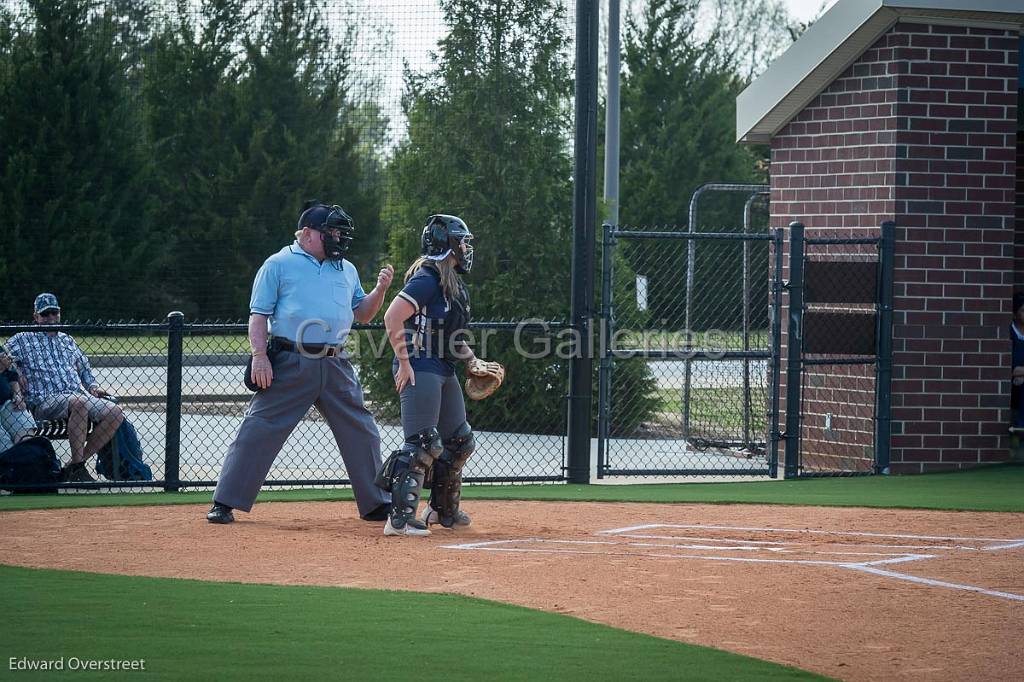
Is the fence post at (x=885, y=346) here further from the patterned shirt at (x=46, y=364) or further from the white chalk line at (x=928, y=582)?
the patterned shirt at (x=46, y=364)

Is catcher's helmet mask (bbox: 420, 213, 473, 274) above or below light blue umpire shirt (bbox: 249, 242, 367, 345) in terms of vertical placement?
above

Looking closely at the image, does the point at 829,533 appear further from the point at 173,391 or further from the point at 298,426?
the point at 298,426

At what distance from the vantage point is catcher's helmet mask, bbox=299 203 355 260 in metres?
8.99

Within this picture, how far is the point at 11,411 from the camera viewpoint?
11.4m

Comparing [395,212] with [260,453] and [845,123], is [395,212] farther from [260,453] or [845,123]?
[260,453]

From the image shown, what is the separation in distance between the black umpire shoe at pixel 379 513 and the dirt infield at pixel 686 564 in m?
0.06

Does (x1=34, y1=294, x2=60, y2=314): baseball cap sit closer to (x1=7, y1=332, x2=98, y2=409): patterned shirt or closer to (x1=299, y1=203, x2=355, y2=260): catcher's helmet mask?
(x1=7, y1=332, x2=98, y2=409): patterned shirt

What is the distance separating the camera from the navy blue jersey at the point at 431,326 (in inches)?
333

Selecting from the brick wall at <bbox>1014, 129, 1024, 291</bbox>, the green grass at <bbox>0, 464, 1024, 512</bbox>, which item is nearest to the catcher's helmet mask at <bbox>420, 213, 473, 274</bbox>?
the green grass at <bbox>0, 464, 1024, 512</bbox>

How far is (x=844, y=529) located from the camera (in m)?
9.02

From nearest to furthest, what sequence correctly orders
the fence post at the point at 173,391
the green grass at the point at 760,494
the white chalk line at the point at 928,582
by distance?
the white chalk line at the point at 928,582 < the green grass at the point at 760,494 < the fence post at the point at 173,391

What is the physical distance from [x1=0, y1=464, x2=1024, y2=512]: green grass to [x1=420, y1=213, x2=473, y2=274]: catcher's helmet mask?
2791 millimetres

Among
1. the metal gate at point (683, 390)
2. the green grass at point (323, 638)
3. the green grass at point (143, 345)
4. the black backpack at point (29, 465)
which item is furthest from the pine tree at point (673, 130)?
the green grass at point (323, 638)

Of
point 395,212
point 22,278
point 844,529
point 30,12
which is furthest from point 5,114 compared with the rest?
point 844,529
